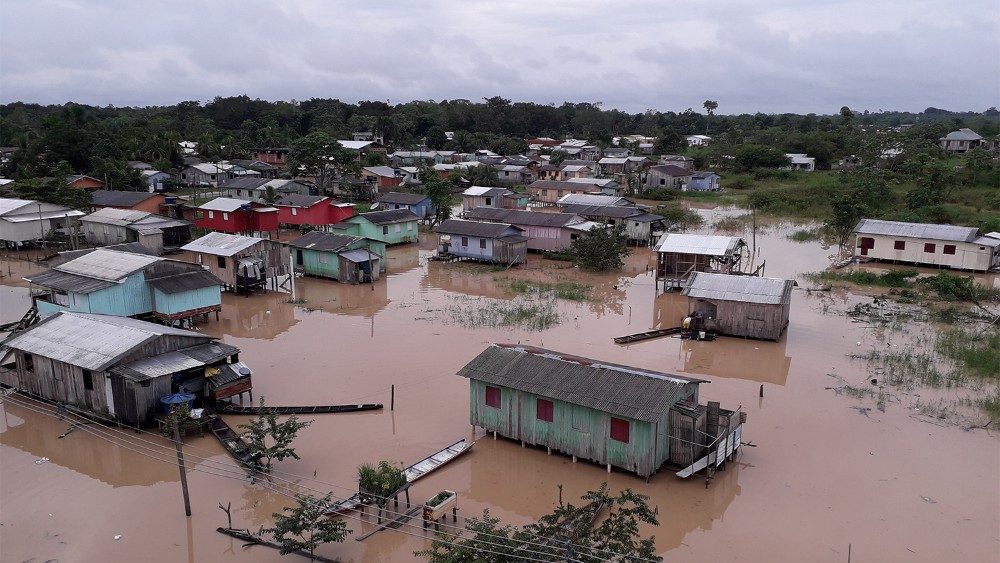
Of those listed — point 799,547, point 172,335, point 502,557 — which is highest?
point 172,335

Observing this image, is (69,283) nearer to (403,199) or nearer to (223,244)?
(223,244)

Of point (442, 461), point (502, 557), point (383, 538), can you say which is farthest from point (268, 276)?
point (502, 557)

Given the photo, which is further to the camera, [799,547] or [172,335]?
[172,335]

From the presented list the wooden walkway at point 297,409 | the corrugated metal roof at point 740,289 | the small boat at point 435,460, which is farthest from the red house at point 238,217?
Answer: the small boat at point 435,460

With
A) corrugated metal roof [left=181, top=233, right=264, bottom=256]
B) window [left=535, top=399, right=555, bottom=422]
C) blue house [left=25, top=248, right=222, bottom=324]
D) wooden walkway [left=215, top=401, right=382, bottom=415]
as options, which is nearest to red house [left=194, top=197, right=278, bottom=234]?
corrugated metal roof [left=181, top=233, right=264, bottom=256]

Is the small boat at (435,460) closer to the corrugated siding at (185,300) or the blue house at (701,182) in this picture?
the corrugated siding at (185,300)

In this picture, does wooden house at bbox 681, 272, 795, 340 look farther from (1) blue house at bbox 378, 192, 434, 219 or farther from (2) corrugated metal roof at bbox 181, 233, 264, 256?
(1) blue house at bbox 378, 192, 434, 219

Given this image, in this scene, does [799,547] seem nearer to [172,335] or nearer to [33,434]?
[172,335]
